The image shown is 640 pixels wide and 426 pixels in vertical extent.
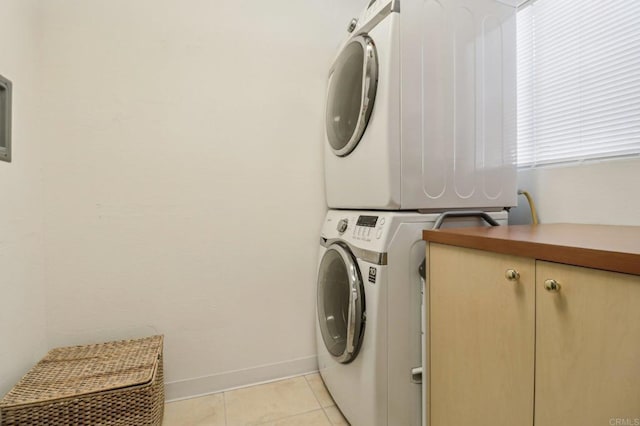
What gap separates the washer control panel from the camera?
114cm

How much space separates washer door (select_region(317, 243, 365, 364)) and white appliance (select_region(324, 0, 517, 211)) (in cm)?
28

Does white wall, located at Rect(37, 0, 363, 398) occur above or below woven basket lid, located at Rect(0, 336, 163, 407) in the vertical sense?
above

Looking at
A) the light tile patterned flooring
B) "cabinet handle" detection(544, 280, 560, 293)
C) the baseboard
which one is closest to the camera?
"cabinet handle" detection(544, 280, 560, 293)

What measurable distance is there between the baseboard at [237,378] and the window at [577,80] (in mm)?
1623

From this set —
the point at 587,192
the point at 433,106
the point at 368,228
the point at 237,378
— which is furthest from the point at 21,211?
the point at 587,192

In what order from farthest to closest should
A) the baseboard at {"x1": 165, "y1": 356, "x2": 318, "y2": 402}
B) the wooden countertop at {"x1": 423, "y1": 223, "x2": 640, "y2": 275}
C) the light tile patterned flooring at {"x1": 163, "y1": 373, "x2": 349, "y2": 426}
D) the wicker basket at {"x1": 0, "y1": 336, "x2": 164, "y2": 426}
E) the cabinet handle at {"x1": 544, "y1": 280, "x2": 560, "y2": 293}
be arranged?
1. the baseboard at {"x1": 165, "y1": 356, "x2": 318, "y2": 402}
2. the light tile patterned flooring at {"x1": 163, "y1": 373, "x2": 349, "y2": 426}
3. the wicker basket at {"x1": 0, "y1": 336, "x2": 164, "y2": 426}
4. the cabinet handle at {"x1": 544, "y1": 280, "x2": 560, "y2": 293}
5. the wooden countertop at {"x1": 423, "y1": 223, "x2": 640, "y2": 275}

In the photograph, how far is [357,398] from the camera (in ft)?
3.91

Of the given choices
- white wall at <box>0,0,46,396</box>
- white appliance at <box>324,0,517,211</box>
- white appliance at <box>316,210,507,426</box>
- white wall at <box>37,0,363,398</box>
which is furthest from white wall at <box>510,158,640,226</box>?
white wall at <box>0,0,46,396</box>

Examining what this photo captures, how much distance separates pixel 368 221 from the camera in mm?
1231

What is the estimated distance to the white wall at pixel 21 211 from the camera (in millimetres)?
1086

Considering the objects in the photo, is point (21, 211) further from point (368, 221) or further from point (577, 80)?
point (577, 80)

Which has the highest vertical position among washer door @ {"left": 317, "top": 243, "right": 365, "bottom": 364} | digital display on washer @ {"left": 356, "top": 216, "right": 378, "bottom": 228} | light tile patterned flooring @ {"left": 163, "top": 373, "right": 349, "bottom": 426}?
digital display on washer @ {"left": 356, "top": 216, "right": 378, "bottom": 228}

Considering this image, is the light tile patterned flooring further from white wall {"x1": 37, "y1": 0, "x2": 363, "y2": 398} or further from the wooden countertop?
the wooden countertop

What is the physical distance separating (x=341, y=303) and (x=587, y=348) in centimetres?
96
